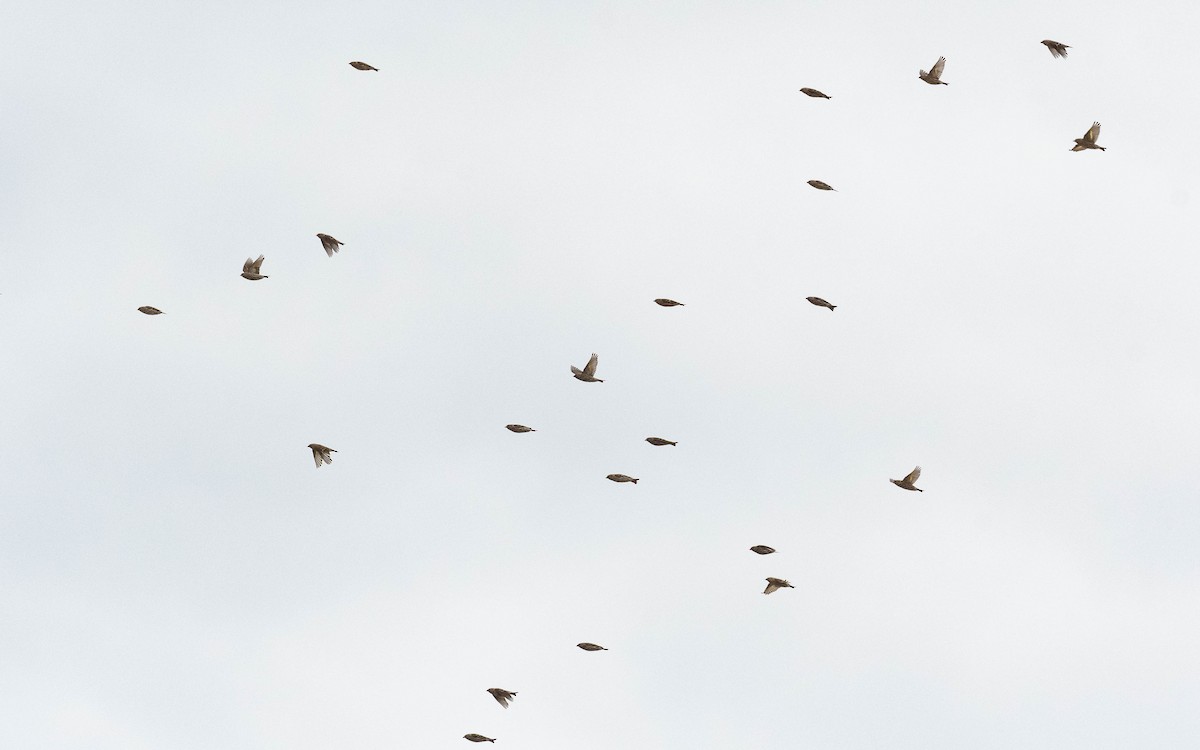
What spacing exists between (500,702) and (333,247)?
34532 mm

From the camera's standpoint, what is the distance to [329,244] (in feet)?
469

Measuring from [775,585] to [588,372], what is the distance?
69.4 feet

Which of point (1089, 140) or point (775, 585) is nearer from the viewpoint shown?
point (1089, 140)

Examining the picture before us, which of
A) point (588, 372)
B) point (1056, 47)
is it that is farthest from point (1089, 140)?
point (588, 372)

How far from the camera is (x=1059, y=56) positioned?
134 m

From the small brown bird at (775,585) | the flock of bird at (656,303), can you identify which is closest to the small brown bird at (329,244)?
the flock of bird at (656,303)

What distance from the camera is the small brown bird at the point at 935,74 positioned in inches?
5453

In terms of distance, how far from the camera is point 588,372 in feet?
470

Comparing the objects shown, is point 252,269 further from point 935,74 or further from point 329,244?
point 935,74

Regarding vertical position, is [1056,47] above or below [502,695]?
above

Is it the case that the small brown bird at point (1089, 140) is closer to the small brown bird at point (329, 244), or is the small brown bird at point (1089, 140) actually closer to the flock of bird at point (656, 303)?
the flock of bird at point (656, 303)

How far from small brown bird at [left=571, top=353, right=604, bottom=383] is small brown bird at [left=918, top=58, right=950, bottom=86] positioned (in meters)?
30.6

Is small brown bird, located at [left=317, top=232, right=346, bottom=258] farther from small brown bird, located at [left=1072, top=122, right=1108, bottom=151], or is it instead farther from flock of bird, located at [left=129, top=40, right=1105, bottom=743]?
small brown bird, located at [left=1072, top=122, right=1108, bottom=151]

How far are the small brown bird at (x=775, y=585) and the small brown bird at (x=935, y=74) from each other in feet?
124
